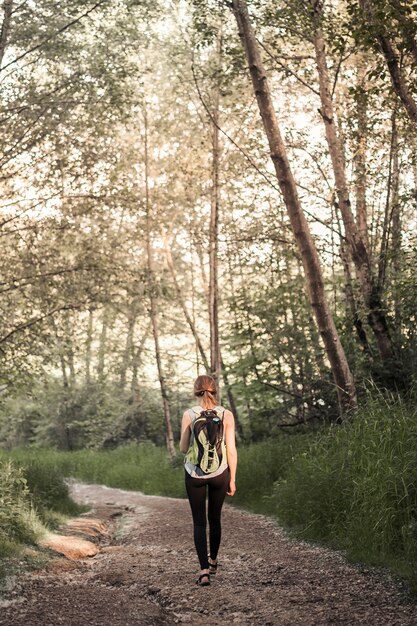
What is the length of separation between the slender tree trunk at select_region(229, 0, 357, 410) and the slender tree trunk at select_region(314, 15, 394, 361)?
194 centimetres

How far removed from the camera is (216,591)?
636 cm

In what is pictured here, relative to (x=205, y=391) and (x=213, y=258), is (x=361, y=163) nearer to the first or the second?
(x=213, y=258)

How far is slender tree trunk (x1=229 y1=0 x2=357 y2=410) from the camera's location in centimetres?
1166

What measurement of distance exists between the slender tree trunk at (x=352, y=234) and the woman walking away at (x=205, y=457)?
730cm

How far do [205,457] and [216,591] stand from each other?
116 cm

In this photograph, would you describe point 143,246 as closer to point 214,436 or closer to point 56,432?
point 56,432

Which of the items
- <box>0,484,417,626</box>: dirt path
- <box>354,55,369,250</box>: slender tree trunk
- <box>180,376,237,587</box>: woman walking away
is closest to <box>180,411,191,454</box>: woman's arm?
<box>180,376,237,587</box>: woman walking away

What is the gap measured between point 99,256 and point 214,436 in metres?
7.45

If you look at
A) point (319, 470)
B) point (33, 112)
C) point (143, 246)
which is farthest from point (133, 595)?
point (143, 246)

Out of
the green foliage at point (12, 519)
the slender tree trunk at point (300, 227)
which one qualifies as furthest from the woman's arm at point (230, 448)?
the slender tree trunk at point (300, 227)

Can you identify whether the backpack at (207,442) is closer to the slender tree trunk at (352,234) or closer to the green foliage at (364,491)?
the green foliage at (364,491)

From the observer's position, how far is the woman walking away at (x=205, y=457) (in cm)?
661

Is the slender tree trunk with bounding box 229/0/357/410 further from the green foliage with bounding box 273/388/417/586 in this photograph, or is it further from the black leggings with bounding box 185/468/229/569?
the black leggings with bounding box 185/468/229/569

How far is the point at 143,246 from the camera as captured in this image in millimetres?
28156
